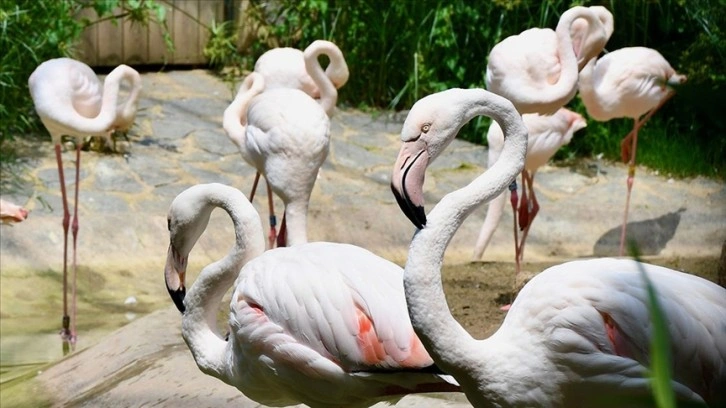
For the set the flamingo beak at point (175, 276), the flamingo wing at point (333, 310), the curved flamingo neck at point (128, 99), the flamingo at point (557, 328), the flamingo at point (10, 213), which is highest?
the flamingo at point (557, 328)

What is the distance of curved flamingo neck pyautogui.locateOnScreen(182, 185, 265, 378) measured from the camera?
11.3 ft

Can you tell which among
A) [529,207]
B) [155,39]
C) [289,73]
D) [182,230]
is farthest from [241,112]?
[155,39]

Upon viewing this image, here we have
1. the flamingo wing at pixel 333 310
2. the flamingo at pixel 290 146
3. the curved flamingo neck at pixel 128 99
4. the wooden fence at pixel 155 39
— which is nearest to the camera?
the flamingo wing at pixel 333 310

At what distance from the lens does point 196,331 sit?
11.3 ft

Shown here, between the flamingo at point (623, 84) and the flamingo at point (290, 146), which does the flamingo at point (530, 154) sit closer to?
the flamingo at point (623, 84)

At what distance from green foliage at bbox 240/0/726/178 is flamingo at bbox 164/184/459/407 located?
481 cm

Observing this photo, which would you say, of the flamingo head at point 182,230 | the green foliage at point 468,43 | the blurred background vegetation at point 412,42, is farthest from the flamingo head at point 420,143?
the green foliage at point 468,43

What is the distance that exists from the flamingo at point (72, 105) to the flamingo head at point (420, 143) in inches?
128

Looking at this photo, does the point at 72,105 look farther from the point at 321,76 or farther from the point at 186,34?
the point at 186,34

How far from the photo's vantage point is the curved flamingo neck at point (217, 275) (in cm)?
344

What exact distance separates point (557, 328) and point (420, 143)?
56 cm

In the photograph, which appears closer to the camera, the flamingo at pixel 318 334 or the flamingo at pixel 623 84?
the flamingo at pixel 318 334

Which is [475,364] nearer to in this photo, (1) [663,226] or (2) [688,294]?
(2) [688,294]

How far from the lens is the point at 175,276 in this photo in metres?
3.55
